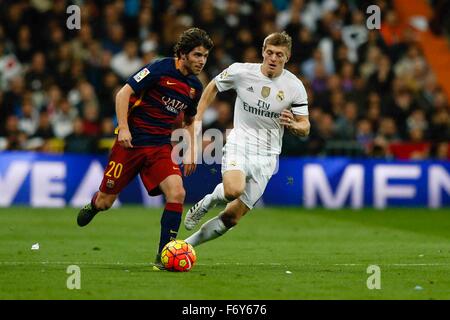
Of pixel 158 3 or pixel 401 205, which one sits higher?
pixel 158 3

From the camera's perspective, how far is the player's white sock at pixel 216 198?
1054 cm

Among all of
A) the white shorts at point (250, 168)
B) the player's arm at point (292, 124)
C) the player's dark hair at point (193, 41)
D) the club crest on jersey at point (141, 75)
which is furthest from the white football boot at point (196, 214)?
the player's dark hair at point (193, 41)

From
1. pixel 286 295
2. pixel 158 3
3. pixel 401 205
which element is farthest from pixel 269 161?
pixel 158 3

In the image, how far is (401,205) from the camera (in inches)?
743

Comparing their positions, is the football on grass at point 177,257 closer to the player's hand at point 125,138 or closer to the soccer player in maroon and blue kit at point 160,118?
the soccer player in maroon and blue kit at point 160,118

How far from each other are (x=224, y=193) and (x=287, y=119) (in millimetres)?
956

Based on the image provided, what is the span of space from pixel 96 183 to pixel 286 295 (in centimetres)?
1003

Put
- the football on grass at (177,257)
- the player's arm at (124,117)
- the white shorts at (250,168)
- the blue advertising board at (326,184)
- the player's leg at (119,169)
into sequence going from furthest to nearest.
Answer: the blue advertising board at (326,184) < the white shorts at (250,168) < the player's leg at (119,169) < the player's arm at (124,117) < the football on grass at (177,257)

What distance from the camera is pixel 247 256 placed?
11.5 meters

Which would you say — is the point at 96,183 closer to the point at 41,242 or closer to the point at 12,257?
the point at 41,242

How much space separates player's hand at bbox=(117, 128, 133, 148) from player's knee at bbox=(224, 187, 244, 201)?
1104 mm

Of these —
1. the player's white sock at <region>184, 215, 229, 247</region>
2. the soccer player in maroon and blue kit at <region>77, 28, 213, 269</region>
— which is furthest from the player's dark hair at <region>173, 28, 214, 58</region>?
the player's white sock at <region>184, 215, 229, 247</region>

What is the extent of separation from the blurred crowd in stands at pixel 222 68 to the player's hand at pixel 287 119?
26.9 feet

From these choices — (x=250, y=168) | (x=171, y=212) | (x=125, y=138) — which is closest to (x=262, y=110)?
(x=250, y=168)
